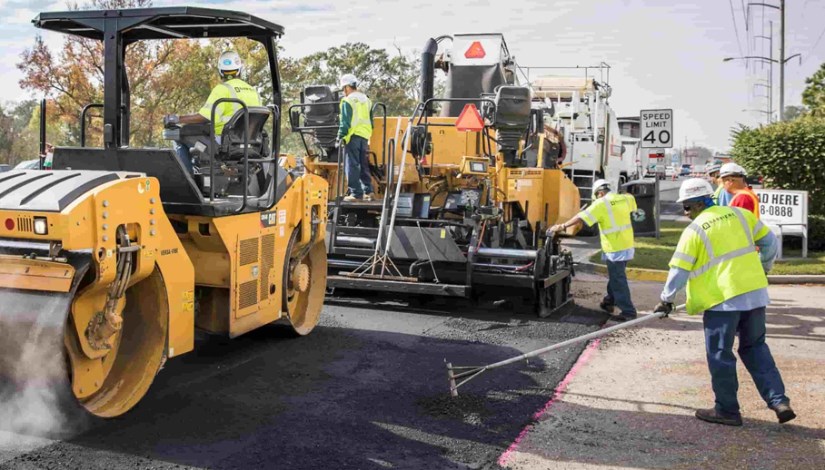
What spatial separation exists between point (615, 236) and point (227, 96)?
14.9 ft

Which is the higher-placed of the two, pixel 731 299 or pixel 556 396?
pixel 731 299

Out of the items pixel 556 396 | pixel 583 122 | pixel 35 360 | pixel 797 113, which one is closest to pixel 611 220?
pixel 556 396

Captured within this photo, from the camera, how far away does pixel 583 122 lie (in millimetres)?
18219

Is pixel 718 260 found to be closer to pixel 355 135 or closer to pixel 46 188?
pixel 46 188

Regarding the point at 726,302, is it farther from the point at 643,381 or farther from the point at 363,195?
the point at 363,195

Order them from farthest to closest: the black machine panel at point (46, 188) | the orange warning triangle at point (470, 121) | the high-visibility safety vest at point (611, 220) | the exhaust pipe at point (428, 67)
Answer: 1. the exhaust pipe at point (428, 67)
2. the orange warning triangle at point (470, 121)
3. the high-visibility safety vest at point (611, 220)
4. the black machine panel at point (46, 188)

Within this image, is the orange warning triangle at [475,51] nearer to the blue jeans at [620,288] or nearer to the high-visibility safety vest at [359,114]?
the high-visibility safety vest at [359,114]

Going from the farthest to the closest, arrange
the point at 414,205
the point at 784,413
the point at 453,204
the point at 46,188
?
the point at 414,205 < the point at 453,204 < the point at 784,413 < the point at 46,188

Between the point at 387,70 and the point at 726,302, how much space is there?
2861cm

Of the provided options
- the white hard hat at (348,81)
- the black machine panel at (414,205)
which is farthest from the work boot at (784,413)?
the white hard hat at (348,81)

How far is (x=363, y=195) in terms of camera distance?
9.54 metres

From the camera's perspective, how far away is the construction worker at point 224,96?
5.87 metres

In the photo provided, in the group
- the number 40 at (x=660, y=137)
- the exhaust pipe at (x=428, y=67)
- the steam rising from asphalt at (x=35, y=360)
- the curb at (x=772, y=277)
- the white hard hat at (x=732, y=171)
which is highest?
the exhaust pipe at (x=428, y=67)

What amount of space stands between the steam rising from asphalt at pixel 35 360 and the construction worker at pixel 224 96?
1994mm
